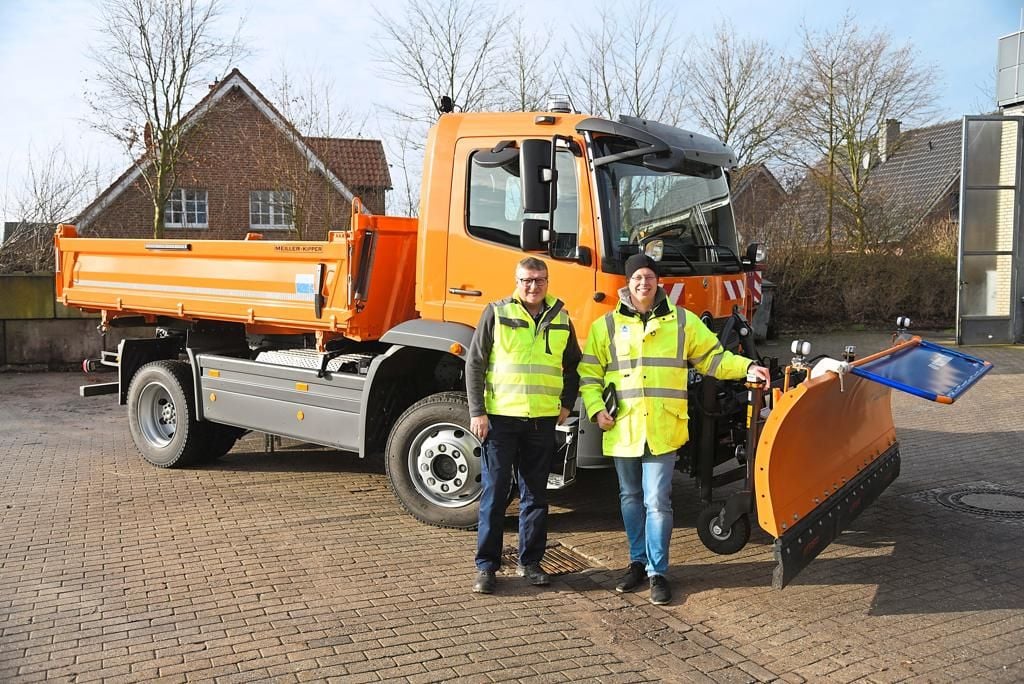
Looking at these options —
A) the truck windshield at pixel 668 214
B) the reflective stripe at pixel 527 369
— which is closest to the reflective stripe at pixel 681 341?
the reflective stripe at pixel 527 369

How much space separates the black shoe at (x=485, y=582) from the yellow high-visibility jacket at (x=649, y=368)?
0.93 m

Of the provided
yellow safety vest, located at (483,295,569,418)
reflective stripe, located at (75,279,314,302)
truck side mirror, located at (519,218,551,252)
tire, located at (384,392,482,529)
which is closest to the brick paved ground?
tire, located at (384,392,482,529)

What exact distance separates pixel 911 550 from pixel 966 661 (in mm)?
1610

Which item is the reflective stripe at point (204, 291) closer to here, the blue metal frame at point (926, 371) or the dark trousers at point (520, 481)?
the dark trousers at point (520, 481)

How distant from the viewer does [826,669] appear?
13.3 feet

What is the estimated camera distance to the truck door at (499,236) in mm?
5645

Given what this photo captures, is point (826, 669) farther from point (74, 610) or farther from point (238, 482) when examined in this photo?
point (238, 482)

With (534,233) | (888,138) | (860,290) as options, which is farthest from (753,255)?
(888,138)

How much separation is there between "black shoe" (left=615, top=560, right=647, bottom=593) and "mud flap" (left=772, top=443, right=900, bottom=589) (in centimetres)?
72

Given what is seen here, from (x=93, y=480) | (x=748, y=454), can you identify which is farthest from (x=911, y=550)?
(x=93, y=480)

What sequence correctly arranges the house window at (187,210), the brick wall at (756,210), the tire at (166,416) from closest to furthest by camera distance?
the tire at (166,416), the brick wall at (756,210), the house window at (187,210)

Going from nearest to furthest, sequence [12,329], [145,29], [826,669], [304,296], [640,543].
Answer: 1. [826,669]
2. [640,543]
3. [304,296]
4. [12,329]
5. [145,29]

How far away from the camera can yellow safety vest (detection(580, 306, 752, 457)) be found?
4.90 m

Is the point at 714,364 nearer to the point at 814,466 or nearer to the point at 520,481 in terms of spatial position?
the point at 814,466
